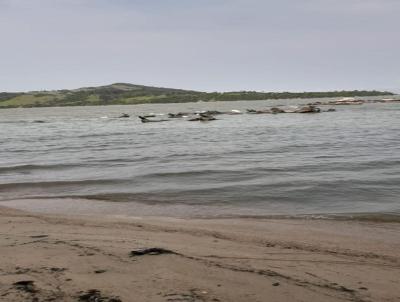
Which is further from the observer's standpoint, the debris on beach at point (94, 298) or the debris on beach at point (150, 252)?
the debris on beach at point (150, 252)

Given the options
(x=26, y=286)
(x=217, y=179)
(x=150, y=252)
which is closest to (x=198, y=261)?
(x=150, y=252)

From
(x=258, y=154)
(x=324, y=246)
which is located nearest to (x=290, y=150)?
(x=258, y=154)

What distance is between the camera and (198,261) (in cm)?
649

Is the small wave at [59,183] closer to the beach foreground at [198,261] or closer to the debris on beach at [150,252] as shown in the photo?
the beach foreground at [198,261]

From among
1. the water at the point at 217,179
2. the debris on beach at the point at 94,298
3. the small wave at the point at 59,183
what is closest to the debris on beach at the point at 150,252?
the debris on beach at the point at 94,298

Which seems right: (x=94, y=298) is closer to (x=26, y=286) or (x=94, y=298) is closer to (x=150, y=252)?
(x=26, y=286)

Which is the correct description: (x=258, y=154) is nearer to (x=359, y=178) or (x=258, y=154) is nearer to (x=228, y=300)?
(x=359, y=178)

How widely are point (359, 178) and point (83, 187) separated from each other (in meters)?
8.45

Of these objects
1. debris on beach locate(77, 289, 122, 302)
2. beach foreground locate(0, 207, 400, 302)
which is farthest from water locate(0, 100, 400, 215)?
debris on beach locate(77, 289, 122, 302)

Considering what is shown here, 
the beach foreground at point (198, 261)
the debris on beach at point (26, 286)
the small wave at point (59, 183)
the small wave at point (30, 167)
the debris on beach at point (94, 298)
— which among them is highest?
the debris on beach at point (26, 286)

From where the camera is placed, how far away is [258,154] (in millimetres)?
23516

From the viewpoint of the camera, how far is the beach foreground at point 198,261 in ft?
17.5

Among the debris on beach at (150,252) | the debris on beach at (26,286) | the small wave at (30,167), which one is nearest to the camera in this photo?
→ the debris on beach at (26,286)

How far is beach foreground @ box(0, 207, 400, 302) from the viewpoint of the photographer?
17.5ft
